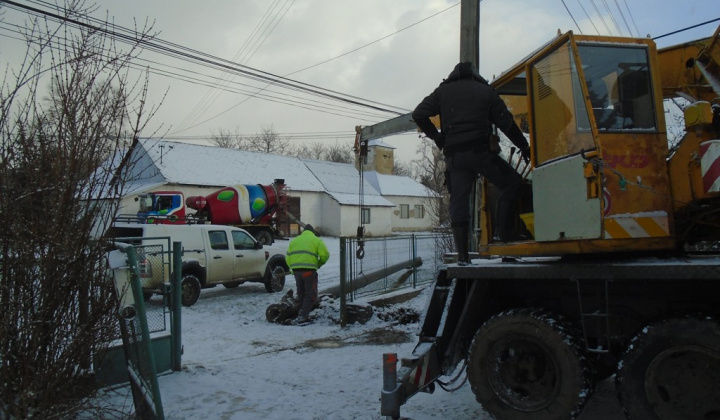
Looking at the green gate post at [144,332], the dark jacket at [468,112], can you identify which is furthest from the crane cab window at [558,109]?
the green gate post at [144,332]

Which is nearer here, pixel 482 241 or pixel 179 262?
pixel 482 241

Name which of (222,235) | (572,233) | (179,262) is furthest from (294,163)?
(572,233)

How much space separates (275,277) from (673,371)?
38.0 feet

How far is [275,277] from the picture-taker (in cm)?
1423

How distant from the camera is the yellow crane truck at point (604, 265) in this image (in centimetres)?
355

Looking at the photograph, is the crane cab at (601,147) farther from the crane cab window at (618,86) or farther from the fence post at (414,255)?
the fence post at (414,255)

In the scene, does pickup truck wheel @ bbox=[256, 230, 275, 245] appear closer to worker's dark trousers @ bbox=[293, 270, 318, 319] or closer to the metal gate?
worker's dark trousers @ bbox=[293, 270, 318, 319]

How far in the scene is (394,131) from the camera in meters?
11.6

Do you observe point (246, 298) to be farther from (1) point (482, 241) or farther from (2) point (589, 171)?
(2) point (589, 171)

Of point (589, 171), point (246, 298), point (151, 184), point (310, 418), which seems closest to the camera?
point (589, 171)

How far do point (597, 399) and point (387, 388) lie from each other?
2.16m

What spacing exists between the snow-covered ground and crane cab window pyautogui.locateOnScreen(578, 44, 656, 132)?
245cm

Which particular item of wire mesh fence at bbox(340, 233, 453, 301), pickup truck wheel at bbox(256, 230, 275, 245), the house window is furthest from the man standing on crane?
the house window

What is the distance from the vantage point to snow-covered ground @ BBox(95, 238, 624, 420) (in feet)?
16.1
